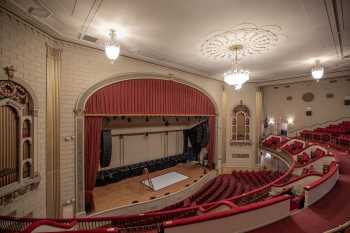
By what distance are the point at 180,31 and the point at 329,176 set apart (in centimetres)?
514

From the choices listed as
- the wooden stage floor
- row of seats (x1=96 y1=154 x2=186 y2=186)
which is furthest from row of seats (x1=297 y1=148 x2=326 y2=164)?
row of seats (x1=96 y1=154 x2=186 y2=186)

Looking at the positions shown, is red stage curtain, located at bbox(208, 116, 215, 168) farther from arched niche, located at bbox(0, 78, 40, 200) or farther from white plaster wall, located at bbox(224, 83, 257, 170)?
arched niche, located at bbox(0, 78, 40, 200)

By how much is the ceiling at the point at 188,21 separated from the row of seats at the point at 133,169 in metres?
5.84

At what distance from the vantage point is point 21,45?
4.02 m

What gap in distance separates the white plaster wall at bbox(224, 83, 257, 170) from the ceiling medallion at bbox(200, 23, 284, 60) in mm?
5376

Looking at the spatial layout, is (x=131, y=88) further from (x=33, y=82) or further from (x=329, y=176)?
(x=329, y=176)

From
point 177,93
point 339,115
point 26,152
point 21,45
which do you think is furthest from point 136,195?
point 339,115

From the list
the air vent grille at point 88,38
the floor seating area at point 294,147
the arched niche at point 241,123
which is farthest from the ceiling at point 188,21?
the arched niche at point 241,123

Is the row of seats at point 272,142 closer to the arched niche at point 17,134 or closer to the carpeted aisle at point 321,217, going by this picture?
the carpeted aisle at point 321,217

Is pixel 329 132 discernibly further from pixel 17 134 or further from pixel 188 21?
pixel 17 134

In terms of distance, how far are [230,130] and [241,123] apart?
95 centimetres

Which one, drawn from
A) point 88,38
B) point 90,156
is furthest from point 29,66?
point 90,156

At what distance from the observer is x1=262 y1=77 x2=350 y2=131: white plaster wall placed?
11055 millimetres

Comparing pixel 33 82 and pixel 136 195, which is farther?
pixel 136 195
